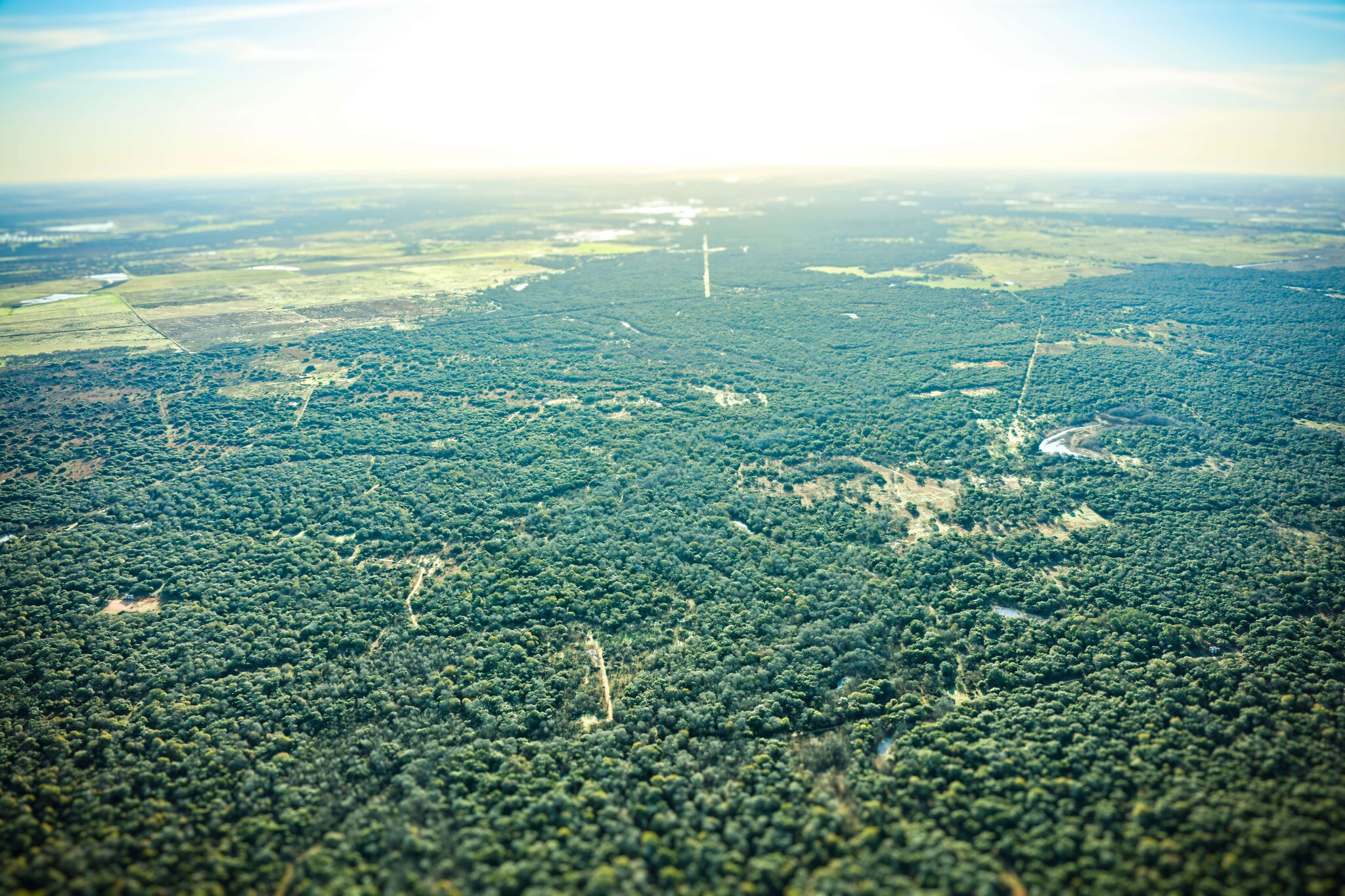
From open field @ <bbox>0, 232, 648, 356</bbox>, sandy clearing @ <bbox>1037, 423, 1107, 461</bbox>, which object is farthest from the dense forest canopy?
open field @ <bbox>0, 232, 648, 356</bbox>

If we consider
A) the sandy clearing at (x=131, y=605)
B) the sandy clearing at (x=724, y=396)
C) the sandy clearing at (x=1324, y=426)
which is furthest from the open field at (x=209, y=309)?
the sandy clearing at (x=1324, y=426)

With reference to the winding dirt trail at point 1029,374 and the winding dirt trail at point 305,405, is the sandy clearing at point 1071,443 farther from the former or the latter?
the winding dirt trail at point 305,405

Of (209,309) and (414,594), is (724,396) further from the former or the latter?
(209,309)

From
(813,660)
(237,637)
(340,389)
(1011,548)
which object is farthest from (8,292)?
(1011,548)

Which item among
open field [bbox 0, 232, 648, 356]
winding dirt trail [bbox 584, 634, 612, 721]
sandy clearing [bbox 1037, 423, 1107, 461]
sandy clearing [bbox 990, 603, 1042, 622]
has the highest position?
open field [bbox 0, 232, 648, 356]

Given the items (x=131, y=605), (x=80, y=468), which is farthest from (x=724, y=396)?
(x=80, y=468)

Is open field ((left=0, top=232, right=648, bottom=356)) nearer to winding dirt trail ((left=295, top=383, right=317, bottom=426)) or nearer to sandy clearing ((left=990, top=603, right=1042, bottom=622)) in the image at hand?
winding dirt trail ((left=295, top=383, right=317, bottom=426))
